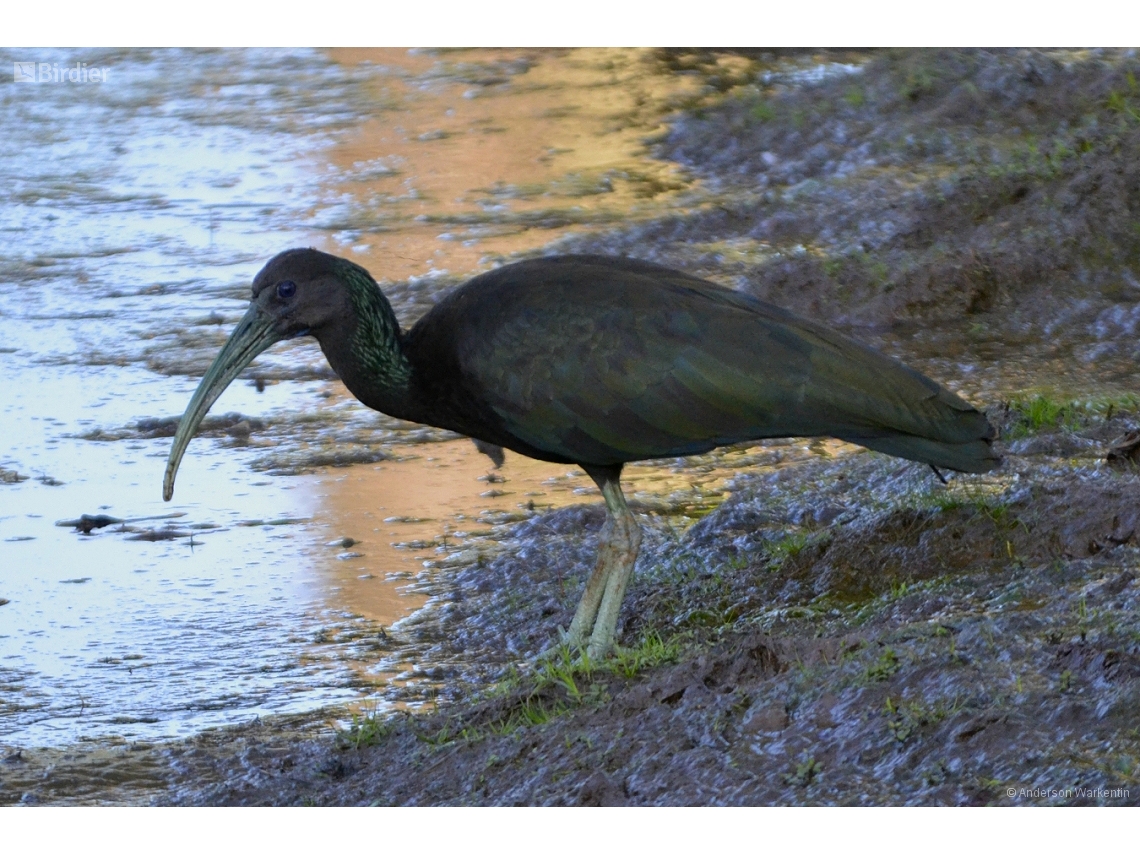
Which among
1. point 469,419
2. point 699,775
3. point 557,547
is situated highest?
point 469,419

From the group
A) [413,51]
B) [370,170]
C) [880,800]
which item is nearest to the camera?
[880,800]

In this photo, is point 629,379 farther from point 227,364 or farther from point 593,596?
point 227,364

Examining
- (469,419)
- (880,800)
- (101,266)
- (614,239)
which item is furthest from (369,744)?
(101,266)

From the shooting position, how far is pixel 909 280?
29.5 ft

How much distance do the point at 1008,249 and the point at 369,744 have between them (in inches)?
209

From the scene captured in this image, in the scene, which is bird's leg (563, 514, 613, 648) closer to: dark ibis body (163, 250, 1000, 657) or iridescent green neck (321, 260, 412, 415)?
dark ibis body (163, 250, 1000, 657)

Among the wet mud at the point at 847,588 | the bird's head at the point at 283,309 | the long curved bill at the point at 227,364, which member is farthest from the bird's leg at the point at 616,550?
the long curved bill at the point at 227,364

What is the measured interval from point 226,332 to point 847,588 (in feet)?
16.1

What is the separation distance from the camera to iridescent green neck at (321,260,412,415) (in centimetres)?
550

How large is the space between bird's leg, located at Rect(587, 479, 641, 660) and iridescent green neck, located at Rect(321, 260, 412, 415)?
0.74 metres

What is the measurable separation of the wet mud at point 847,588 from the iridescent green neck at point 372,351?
2.97 ft

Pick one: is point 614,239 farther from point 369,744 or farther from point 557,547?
point 369,744

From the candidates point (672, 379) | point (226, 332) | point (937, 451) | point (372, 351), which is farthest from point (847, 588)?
Result: point (226, 332)

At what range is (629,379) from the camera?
5230mm
